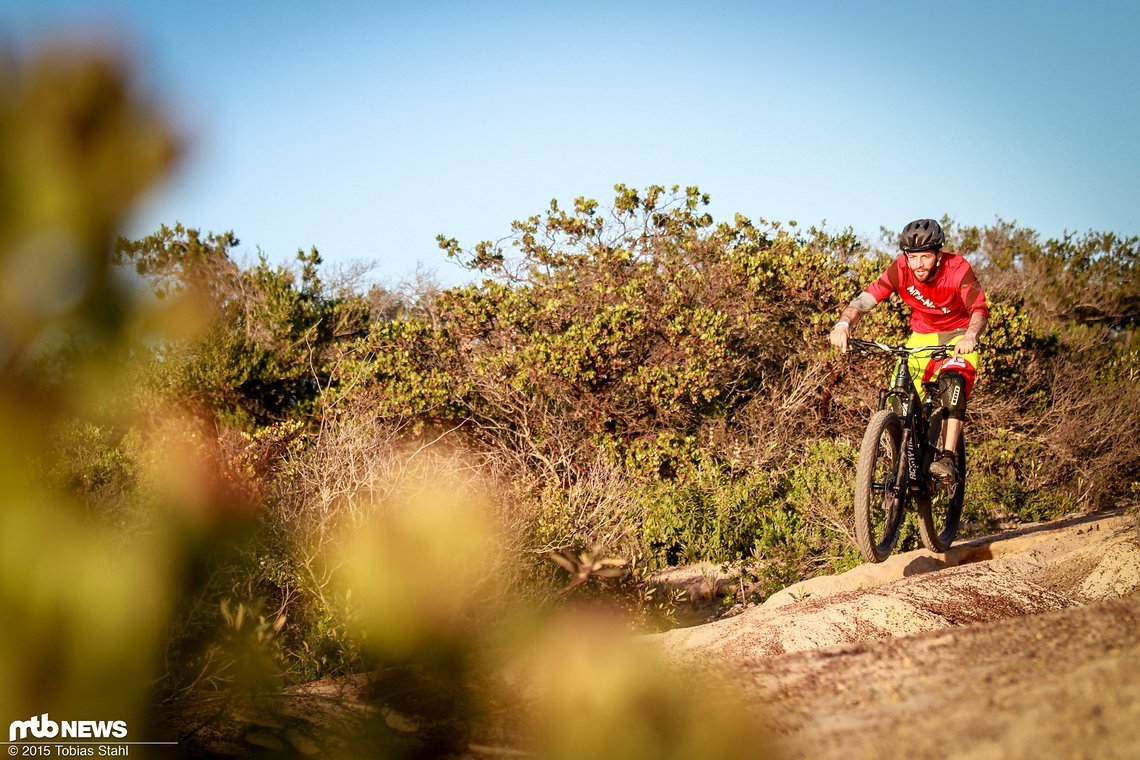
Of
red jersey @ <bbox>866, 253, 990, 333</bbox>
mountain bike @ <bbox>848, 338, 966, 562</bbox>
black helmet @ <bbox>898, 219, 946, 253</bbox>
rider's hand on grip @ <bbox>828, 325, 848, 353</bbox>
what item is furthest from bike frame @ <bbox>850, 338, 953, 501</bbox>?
black helmet @ <bbox>898, 219, 946, 253</bbox>

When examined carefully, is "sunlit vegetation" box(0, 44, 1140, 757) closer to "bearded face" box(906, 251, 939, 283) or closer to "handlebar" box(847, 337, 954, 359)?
"handlebar" box(847, 337, 954, 359)

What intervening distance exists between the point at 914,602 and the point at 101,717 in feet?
14.5

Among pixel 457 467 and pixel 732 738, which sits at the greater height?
pixel 457 467

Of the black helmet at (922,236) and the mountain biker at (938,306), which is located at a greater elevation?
the black helmet at (922,236)

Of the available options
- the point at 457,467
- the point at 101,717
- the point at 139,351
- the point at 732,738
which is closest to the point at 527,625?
the point at 457,467

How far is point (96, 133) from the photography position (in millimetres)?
1873

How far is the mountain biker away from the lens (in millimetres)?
6270

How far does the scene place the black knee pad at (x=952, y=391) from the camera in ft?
21.5

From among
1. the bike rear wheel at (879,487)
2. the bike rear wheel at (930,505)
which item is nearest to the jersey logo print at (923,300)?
the bike rear wheel at (930,505)

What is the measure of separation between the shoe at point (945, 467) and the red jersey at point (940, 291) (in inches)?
35.2

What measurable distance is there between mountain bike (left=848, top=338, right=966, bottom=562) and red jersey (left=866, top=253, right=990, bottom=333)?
261 mm

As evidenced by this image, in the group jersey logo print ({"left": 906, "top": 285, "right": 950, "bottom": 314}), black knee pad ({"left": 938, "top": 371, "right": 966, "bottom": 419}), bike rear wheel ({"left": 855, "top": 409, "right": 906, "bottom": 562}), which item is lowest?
bike rear wheel ({"left": 855, "top": 409, "right": 906, "bottom": 562})

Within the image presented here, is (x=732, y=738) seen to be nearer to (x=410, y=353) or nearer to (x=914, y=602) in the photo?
(x=914, y=602)

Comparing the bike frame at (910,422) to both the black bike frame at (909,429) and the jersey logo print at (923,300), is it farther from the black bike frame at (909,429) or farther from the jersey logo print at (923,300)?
the jersey logo print at (923,300)
